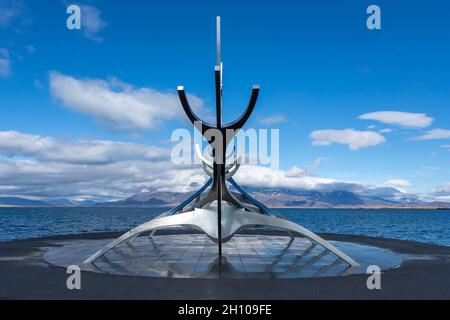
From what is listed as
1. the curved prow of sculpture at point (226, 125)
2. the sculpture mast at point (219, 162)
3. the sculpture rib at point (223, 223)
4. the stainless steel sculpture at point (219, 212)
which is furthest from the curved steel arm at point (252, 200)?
the curved prow of sculpture at point (226, 125)

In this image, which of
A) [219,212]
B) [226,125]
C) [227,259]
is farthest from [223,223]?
[226,125]

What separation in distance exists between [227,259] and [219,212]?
3.03 m

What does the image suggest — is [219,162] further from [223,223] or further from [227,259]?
[227,259]

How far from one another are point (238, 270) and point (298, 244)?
11.0 meters

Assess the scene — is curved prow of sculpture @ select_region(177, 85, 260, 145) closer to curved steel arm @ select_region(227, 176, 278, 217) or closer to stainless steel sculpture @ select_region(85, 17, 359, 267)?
stainless steel sculpture @ select_region(85, 17, 359, 267)

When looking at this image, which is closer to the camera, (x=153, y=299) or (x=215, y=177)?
(x=153, y=299)

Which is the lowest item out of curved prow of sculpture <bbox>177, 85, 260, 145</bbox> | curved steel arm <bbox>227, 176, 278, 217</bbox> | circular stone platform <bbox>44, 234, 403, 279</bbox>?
circular stone platform <bbox>44, 234, 403, 279</bbox>

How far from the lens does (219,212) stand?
65.2 feet

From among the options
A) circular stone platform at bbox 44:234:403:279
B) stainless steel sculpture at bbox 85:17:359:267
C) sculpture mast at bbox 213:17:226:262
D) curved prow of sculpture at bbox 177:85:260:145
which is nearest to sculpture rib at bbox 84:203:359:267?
stainless steel sculpture at bbox 85:17:359:267

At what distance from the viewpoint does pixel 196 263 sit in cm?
2033

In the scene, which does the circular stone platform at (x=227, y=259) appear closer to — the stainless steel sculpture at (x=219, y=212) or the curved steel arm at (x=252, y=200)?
the stainless steel sculpture at (x=219, y=212)

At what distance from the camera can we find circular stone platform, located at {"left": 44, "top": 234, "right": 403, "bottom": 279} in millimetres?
17984
